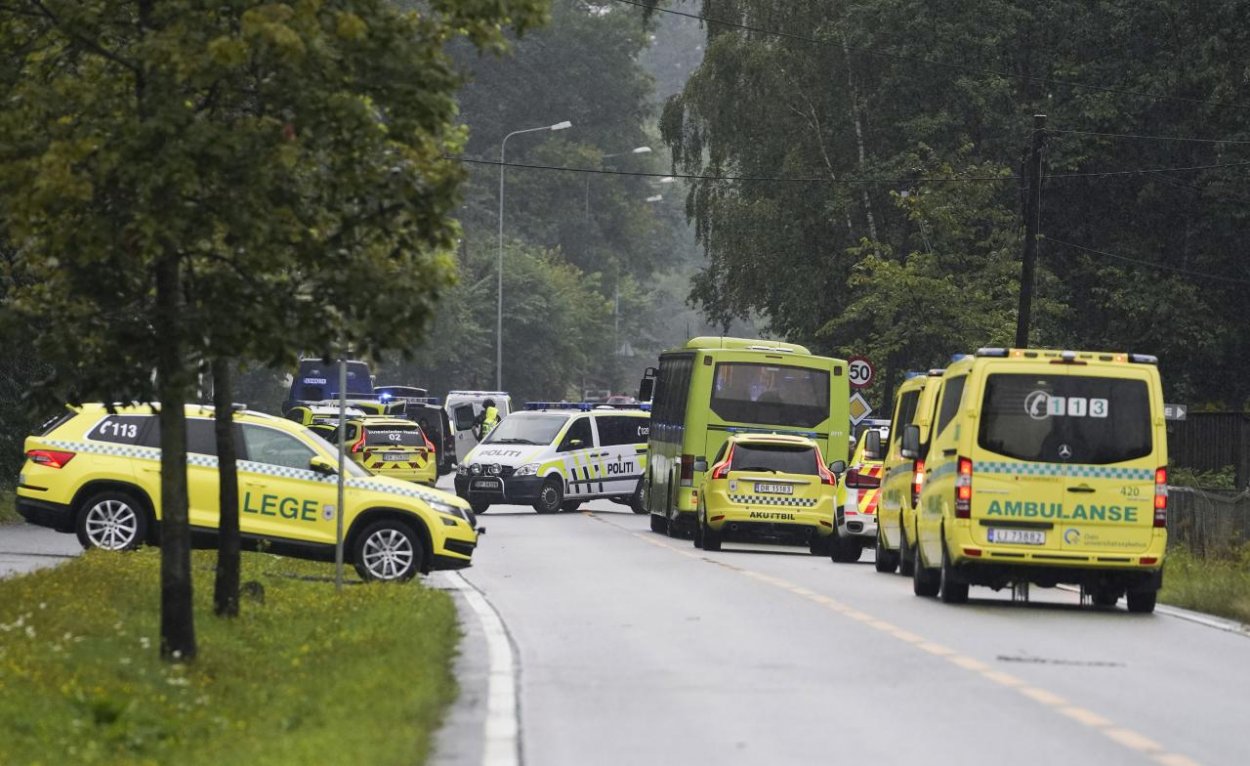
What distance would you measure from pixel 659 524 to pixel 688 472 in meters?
2.75

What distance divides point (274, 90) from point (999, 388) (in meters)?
8.51

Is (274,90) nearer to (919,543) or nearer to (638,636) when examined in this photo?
(638,636)

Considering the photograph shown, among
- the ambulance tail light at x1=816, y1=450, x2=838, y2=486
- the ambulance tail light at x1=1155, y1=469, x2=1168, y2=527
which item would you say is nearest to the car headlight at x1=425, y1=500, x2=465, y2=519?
the ambulance tail light at x1=1155, y1=469, x2=1168, y2=527

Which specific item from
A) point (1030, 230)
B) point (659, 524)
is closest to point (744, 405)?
point (659, 524)

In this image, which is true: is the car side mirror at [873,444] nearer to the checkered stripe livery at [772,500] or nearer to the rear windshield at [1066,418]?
the checkered stripe livery at [772,500]

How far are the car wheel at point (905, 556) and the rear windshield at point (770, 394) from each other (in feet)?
29.3

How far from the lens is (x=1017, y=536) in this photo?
1933 cm

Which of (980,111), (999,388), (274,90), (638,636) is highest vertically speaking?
(980,111)

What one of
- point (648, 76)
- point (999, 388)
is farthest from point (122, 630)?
point (648, 76)

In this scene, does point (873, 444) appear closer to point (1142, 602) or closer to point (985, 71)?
point (1142, 602)

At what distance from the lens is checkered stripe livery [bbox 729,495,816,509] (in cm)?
2969

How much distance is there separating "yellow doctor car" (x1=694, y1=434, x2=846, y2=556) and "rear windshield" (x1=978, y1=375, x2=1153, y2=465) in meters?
10.2

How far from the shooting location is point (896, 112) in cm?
5319

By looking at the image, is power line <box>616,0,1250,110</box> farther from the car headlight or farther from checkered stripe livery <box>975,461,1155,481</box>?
checkered stripe livery <box>975,461,1155,481</box>
